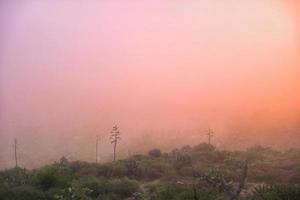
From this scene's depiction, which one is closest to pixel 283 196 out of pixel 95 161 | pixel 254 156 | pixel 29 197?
pixel 29 197

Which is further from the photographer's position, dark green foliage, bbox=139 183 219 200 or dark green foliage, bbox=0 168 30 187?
dark green foliage, bbox=0 168 30 187

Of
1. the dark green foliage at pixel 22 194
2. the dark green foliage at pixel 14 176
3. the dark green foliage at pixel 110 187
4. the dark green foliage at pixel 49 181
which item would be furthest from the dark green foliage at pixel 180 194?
the dark green foliage at pixel 14 176

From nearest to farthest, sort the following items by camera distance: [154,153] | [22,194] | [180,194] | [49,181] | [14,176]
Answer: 1. [180,194]
2. [22,194]
3. [49,181]
4. [14,176]
5. [154,153]

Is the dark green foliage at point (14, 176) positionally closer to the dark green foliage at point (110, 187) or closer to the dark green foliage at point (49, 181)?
the dark green foliage at point (49, 181)

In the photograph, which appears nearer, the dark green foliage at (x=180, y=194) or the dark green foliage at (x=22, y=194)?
the dark green foliage at (x=180, y=194)

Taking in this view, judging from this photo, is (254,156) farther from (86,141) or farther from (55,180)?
(55,180)

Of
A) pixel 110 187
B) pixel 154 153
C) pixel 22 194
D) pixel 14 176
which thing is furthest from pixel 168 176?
pixel 22 194

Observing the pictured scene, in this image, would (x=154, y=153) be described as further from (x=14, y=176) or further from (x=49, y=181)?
(x=49, y=181)

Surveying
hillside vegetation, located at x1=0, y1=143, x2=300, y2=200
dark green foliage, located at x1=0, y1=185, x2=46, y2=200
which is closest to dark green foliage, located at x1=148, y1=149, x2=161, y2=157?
hillside vegetation, located at x1=0, y1=143, x2=300, y2=200

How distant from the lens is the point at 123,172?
17.2 metres

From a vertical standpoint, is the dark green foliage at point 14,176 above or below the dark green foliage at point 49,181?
below

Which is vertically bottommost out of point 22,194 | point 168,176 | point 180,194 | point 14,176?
point 168,176

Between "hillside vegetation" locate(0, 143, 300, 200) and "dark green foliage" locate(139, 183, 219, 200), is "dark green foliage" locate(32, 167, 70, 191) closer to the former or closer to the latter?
"hillside vegetation" locate(0, 143, 300, 200)

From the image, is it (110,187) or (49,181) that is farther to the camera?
(110,187)
